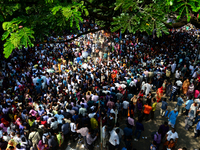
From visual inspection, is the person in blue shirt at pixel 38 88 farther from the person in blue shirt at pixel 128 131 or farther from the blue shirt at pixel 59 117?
the person in blue shirt at pixel 128 131

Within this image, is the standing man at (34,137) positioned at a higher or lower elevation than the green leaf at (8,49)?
lower

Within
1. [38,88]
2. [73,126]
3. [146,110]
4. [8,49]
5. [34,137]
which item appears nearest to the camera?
[8,49]

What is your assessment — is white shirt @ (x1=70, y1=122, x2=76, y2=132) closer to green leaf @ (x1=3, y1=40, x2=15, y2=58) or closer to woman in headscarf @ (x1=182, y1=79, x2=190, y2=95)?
green leaf @ (x1=3, y1=40, x2=15, y2=58)

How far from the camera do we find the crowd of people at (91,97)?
5.96 m

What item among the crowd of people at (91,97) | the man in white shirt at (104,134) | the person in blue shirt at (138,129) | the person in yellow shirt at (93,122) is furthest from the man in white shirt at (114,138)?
the person in blue shirt at (138,129)

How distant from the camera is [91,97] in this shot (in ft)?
27.7

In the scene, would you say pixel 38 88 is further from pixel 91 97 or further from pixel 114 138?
pixel 114 138

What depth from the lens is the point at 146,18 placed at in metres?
3.21

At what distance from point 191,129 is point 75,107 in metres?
6.05

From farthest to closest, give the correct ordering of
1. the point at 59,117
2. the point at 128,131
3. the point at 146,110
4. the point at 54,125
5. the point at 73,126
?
the point at 146,110 < the point at 59,117 < the point at 73,126 < the point at 54,125 < the point at 128,131

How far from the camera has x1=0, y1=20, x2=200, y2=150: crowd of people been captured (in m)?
5.96

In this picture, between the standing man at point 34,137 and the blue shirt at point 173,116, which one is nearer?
the standing man at point 34,137

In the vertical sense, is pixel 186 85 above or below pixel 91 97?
below

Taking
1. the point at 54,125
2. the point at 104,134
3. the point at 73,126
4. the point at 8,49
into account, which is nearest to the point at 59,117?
the point at 54,125
